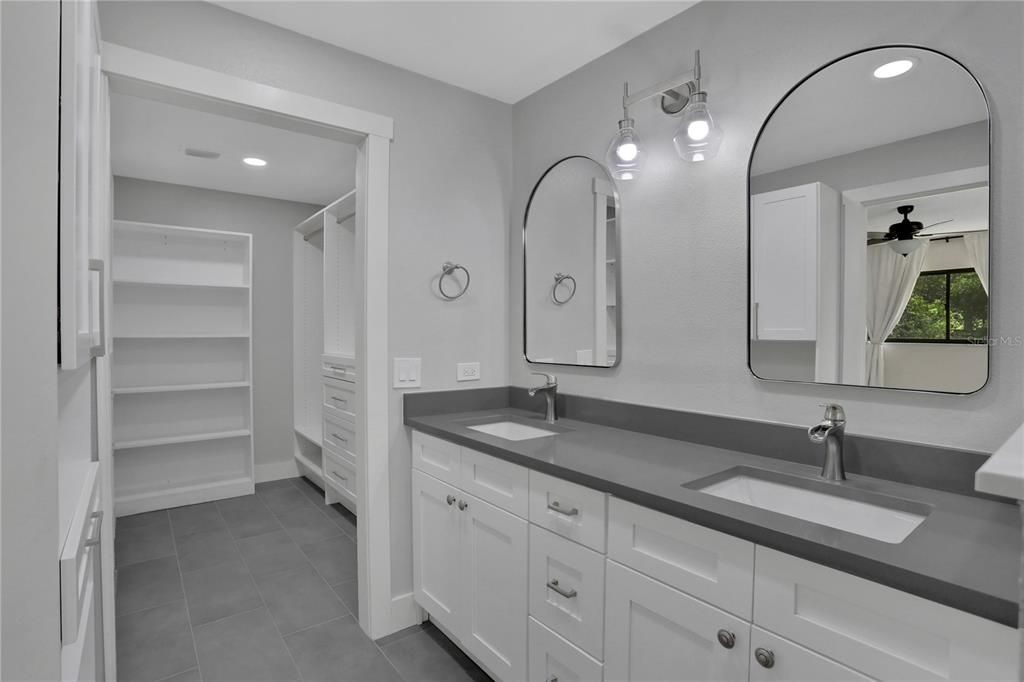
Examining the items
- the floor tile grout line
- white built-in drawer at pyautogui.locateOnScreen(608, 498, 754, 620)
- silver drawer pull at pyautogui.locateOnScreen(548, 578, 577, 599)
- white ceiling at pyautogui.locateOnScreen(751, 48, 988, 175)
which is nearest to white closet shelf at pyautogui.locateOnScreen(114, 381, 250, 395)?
the floor tile grout line

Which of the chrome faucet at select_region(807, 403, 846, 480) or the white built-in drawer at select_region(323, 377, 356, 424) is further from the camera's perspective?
the white built-in drawer at select_region(323, 377, 356, 424)

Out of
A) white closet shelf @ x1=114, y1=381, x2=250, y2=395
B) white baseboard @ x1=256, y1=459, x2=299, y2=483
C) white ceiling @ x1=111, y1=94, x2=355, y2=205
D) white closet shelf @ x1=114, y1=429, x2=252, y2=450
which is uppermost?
white ceiling @ x1=111, y1=94, x2=355, y2=205

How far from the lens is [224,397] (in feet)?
13.7

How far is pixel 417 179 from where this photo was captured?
2.34m

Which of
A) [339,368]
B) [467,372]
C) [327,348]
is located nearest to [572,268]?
[467,372]

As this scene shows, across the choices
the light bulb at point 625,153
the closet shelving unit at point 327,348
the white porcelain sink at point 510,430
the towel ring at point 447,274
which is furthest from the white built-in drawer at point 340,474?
the light bulb at point 625,153

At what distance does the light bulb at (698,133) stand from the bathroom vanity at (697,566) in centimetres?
101

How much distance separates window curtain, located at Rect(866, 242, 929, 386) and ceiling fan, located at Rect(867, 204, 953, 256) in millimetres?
13

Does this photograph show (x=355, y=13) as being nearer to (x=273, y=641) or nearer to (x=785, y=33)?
(x=785, y=33)

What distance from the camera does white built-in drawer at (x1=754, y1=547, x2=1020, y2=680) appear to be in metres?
0.80

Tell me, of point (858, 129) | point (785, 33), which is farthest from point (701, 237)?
point (785, 33)

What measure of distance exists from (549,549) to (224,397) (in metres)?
3.59

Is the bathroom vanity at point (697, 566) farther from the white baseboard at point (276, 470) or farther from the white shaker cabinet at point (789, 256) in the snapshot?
the white baseboard at point (276, 470)

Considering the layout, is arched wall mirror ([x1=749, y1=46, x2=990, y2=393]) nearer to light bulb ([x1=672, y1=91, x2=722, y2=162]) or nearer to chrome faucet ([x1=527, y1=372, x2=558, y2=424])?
light bulb ([x1=672, y1=91, x2=722, y2=162])
